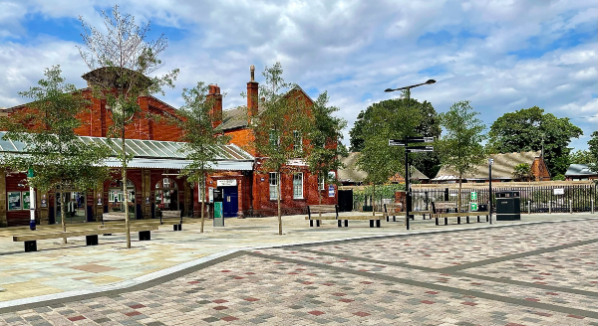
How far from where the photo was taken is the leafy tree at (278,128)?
Result: 1786cm

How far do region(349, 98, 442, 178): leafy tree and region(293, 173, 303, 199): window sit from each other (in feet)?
99.1

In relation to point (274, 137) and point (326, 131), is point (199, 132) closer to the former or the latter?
point (274, 137)

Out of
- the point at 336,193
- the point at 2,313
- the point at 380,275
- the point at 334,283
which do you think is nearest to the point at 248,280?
the point at 334,283

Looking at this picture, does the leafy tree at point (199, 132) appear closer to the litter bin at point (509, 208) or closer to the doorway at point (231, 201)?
the doorway at point (231, 201)

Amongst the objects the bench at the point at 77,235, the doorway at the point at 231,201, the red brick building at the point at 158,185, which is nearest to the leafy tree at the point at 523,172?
the red brick building at the point at 158,185

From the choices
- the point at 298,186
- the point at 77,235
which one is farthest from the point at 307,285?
the point at 298,186

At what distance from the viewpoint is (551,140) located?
239ft

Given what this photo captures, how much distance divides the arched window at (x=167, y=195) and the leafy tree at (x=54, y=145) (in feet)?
47.5

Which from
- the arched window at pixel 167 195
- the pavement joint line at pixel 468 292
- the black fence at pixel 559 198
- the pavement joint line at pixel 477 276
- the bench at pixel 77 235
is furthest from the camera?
the black fence at pixel 559 198

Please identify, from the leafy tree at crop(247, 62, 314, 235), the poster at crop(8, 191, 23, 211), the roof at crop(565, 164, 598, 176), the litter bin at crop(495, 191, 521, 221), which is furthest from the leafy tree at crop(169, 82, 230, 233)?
the roof at crop(565, 164, 598, 176)

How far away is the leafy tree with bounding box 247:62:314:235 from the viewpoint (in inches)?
703

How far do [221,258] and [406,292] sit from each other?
4.87 meters

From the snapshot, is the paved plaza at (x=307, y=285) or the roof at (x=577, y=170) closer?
the paved plaza at (x=307, y=285)

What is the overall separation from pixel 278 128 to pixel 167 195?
14.6 metres
